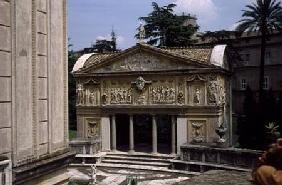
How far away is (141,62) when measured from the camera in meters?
28.8

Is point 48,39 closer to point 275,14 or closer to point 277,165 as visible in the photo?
point 277,165

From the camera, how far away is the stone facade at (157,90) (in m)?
27.0

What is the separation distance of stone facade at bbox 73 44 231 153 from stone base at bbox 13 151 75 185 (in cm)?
1767

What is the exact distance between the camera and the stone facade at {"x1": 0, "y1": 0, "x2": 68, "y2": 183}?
8055 millimetres

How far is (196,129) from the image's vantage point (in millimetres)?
27500

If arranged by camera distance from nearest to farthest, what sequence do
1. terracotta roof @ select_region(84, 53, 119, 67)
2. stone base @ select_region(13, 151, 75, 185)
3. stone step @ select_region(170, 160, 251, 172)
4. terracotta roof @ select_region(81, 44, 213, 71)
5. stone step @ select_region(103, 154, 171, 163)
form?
stone base @ select_region(13, 151, 75, 185) → stone step @ select_region(170, 160, 251, 172) → stone step @ select_region(103, 154, 171, 163) → terracotta roof @ select_region(81, 44, 213, 71) → terracotta roof @ select_region(84, 53, 119, 67)

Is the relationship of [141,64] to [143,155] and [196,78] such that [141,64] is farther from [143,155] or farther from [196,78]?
[143,155]

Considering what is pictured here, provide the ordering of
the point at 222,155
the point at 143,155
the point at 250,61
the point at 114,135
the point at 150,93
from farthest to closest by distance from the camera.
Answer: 1. the point at 250,61
2. the point at 114,135
3. the point at 150,93
4. the point at 143,155
5. the point at 222,155

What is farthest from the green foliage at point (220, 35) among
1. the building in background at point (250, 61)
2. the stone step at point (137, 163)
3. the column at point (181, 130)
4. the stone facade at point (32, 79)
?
the stone facade at point (32, 79)

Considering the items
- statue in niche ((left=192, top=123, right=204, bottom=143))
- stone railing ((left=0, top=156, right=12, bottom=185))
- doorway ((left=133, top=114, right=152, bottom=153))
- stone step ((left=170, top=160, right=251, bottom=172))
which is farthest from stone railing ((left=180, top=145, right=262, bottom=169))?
stone railing ((left=0, top=156, right=12, bottom=185))

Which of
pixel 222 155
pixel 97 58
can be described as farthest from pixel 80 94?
pixel 222 155

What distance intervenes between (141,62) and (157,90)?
2217 millimetres

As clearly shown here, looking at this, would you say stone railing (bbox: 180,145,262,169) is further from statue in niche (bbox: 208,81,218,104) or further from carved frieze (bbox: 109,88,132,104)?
carved frieze (bbox: 109,88,132,104)

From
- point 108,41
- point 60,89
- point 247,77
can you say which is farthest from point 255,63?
point 60,89
